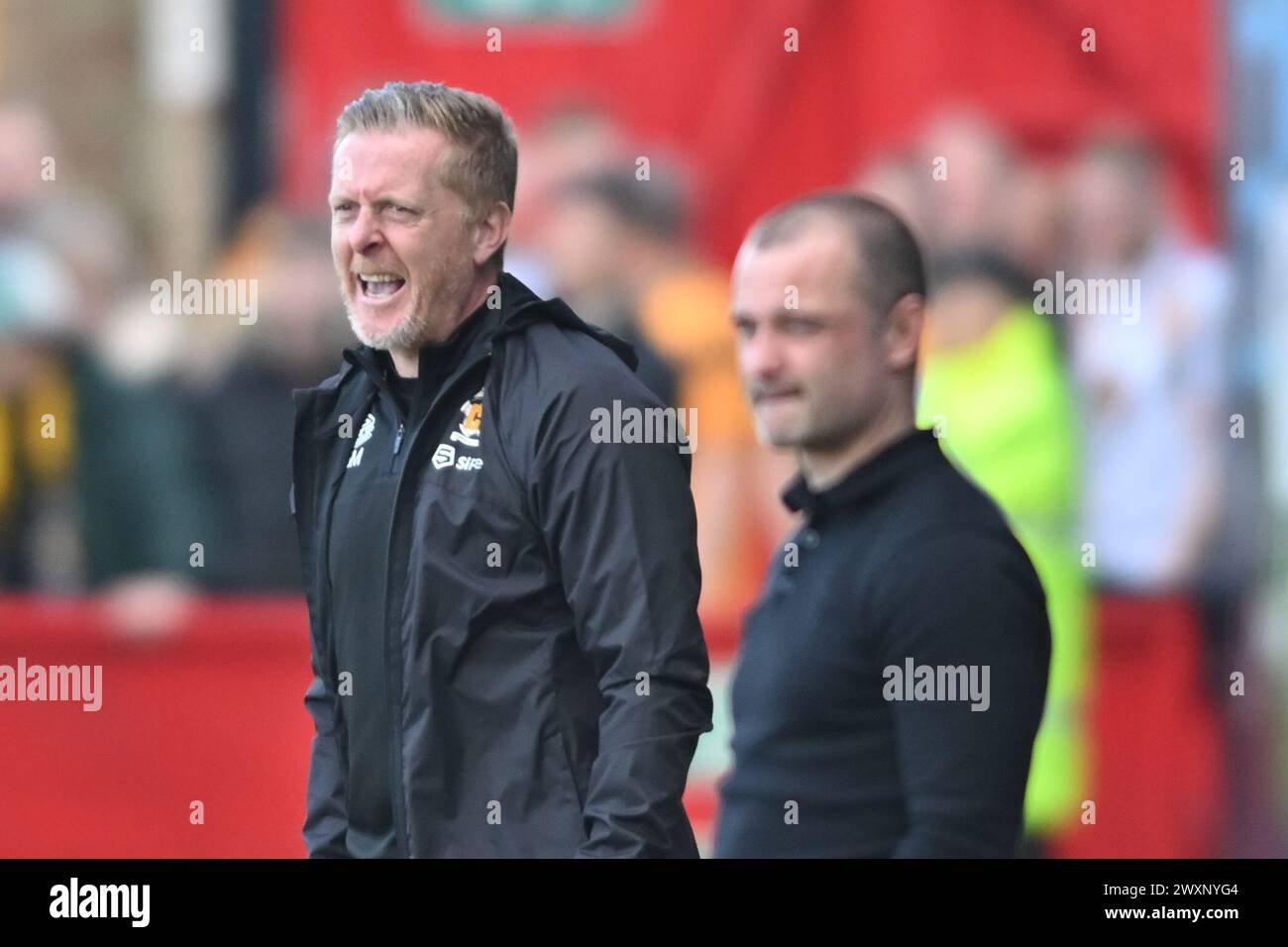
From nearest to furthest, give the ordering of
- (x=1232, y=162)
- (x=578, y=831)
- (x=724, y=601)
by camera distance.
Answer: (x=578, y=831) → (x=724, y=601) → (x=1232, y=162)

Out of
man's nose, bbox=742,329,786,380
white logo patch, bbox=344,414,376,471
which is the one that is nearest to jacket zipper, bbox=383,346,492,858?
white logo patch, bbox=344,414,376,471

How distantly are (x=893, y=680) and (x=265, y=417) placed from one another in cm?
407

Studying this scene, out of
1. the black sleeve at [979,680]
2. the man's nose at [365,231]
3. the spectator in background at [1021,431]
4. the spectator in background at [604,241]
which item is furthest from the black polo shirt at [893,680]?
the spectator in background at [604,241]

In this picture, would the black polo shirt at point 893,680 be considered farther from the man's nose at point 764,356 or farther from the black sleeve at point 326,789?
the black sleeve at point 326,789

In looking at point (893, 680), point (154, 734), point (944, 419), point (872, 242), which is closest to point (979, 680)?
point (893, 680)

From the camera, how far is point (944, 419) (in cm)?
671

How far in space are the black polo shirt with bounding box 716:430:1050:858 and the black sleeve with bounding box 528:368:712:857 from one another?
0.43m

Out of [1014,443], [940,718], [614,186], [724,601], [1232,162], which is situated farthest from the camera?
[1232,162]

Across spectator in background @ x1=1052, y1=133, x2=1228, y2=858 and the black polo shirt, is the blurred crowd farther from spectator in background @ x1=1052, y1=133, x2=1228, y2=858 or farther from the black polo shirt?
the black polo shirt

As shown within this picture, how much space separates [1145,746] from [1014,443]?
1085mm

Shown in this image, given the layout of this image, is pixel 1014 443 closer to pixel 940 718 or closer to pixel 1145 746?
pixel 1145 746

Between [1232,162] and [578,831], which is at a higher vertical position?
[1232,162]
